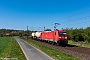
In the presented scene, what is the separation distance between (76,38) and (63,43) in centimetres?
1121

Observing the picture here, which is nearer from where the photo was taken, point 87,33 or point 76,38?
point 87,33

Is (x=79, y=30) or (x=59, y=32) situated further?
(x=79, y=30)

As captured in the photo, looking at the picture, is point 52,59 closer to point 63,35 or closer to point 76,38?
point 63,35

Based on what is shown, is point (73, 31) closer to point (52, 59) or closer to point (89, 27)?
point (89, 27)

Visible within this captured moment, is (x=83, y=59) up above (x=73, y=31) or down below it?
below

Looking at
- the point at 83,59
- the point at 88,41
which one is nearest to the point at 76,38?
the point at 88,41

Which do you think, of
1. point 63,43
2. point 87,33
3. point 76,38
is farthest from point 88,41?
point 76,38

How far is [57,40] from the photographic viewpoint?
128 ft

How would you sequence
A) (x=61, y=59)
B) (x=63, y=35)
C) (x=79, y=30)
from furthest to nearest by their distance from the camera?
(x=79, y=30)
(x=63, y=35)
(x=61, y=59)

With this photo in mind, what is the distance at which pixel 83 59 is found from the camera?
17672 mm

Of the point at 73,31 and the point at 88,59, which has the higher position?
the point at 73,31

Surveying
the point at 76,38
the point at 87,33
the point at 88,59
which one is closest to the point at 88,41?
the point at 87,33

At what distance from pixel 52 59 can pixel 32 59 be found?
1.79 meters

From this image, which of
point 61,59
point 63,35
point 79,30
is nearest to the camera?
point 61,59
